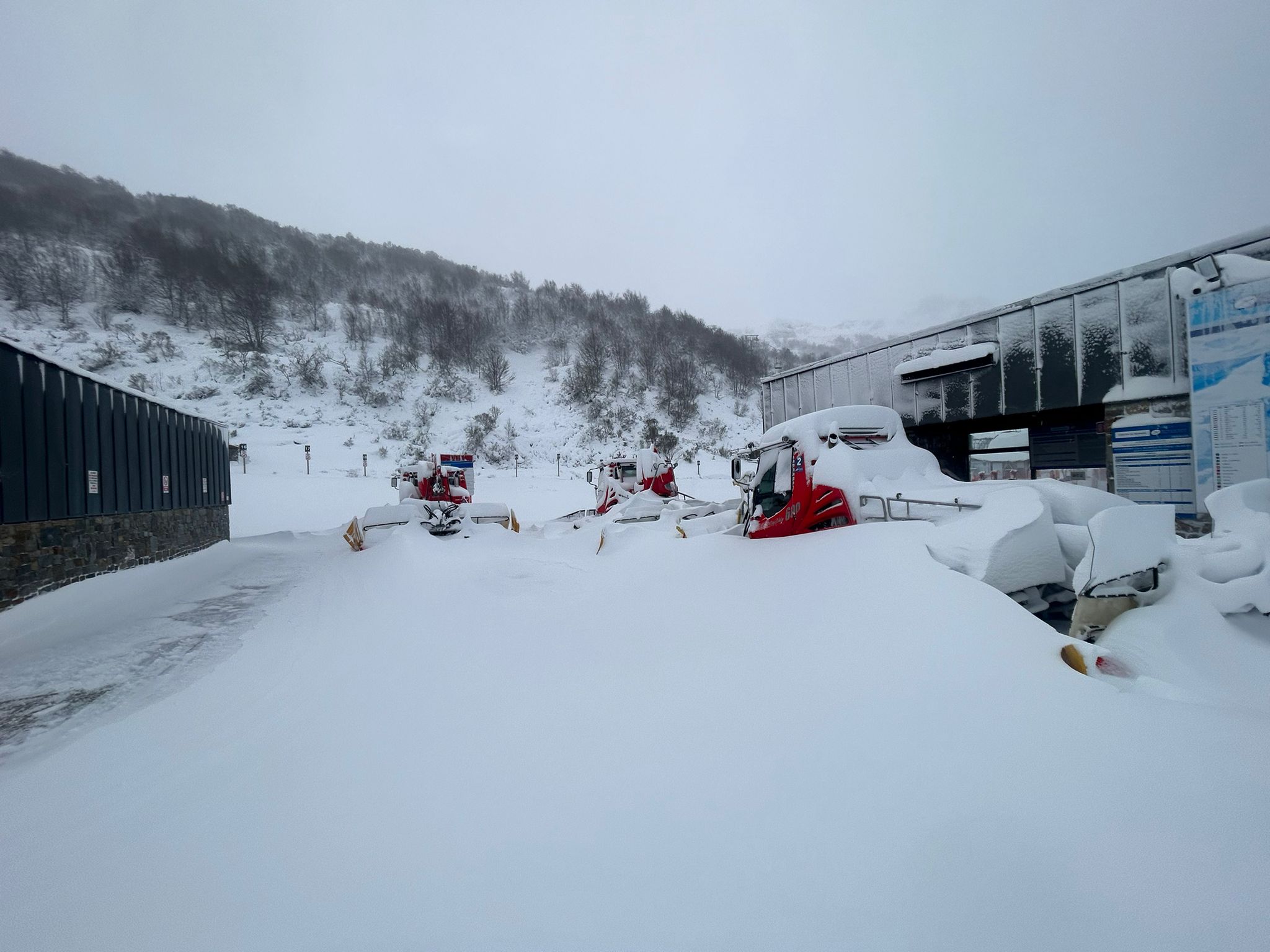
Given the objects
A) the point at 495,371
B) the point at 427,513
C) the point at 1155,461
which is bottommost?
the point at 427,513

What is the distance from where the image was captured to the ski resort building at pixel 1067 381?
8039 millimetres

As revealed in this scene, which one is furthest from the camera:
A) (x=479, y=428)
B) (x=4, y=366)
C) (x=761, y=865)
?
(x=479, y=428)

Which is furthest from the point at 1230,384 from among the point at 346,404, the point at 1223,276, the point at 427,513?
the point at 346,404

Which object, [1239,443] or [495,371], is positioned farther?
[495,371]

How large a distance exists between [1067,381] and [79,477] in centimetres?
1567

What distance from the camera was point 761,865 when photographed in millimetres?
2057

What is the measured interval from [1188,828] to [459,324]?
176 ft

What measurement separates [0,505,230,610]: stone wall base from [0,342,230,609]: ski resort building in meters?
0.02

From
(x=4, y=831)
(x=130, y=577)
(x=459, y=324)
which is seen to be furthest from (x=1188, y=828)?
(x=459, y=324)

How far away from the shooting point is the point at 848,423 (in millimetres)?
6512

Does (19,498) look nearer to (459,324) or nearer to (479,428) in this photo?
(479,428)

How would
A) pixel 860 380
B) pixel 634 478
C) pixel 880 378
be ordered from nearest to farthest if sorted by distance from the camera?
pixel 880 378, pixel 860 380, pixel 634 478

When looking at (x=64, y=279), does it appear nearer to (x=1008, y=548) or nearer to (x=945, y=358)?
(x=945, y=358)

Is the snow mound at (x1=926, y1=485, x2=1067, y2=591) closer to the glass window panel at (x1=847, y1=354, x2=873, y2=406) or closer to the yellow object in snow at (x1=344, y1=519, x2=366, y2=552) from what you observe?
the glass window panel at (x1=847, y1=354, x2=873, y2=406)
